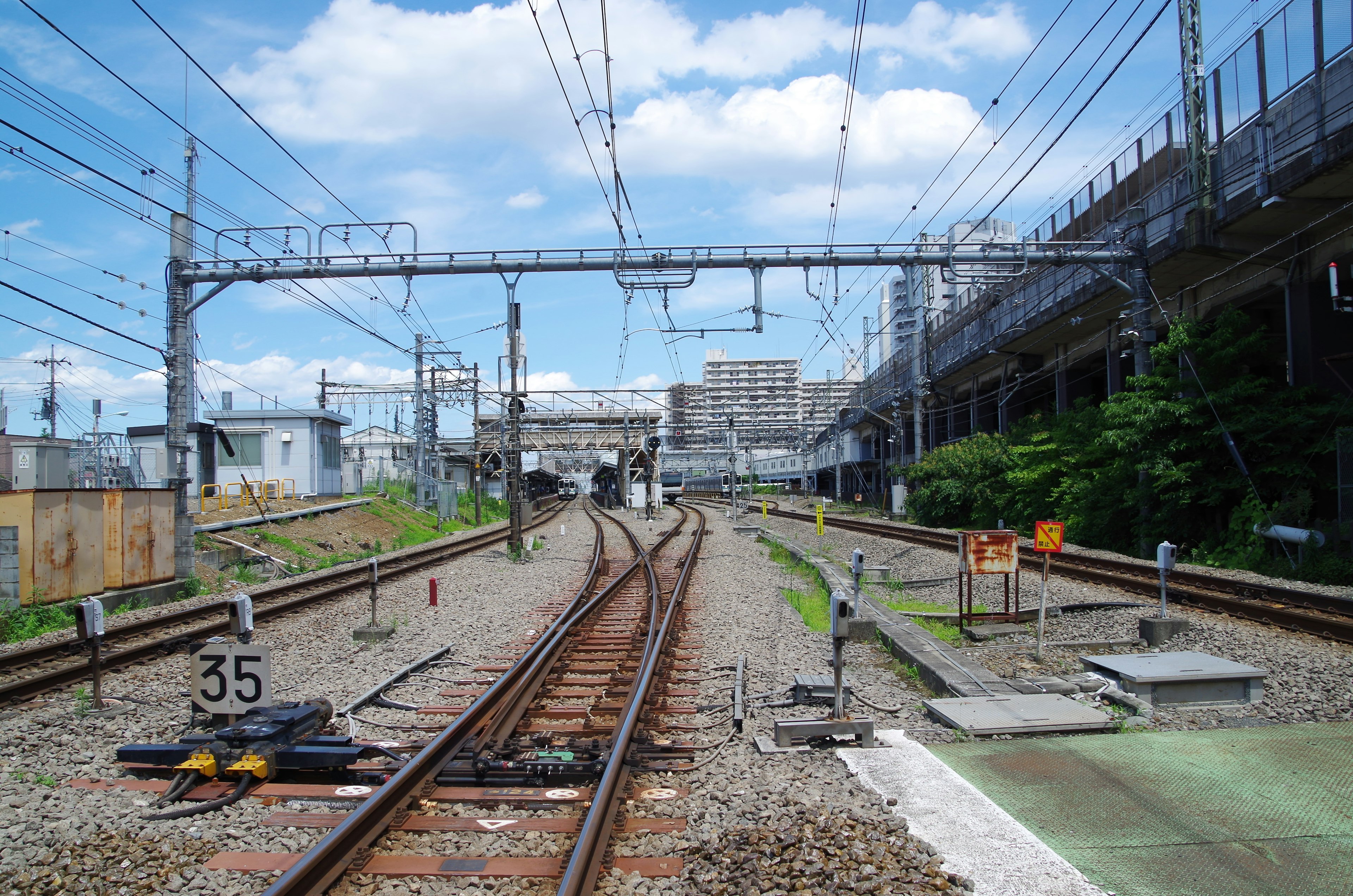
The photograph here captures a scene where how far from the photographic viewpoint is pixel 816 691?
7035 millimetres

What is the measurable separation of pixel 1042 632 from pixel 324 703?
734 cm

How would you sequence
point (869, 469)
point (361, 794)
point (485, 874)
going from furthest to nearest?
point (869, 469) → point (361, 794) → point (485, 874)

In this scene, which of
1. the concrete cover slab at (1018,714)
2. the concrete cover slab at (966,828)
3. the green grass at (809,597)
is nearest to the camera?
the concrete cover slab at (966,828)

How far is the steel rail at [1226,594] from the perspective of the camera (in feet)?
32.6

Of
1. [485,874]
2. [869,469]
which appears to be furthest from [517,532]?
[869,469]

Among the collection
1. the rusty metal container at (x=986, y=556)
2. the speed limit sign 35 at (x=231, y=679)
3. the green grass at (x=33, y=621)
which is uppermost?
the rusty metal container at (x=986, y=556)

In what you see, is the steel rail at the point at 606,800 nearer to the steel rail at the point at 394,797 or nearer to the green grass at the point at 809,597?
the steel rail at the point at 394,797

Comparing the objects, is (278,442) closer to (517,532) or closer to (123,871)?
(517,532)

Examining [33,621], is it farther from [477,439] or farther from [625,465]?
[625,465]

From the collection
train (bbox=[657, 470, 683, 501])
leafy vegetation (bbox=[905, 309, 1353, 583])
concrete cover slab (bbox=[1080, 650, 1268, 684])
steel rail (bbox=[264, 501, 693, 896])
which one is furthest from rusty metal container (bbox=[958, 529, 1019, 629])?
train (bbox=[657, 470, 683, 501])

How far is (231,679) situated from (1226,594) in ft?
43.0

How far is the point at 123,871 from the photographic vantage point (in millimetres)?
4230

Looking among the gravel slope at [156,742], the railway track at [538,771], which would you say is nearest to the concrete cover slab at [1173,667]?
the railway track at [538,771]

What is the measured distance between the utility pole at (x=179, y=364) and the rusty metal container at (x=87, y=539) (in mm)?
449
